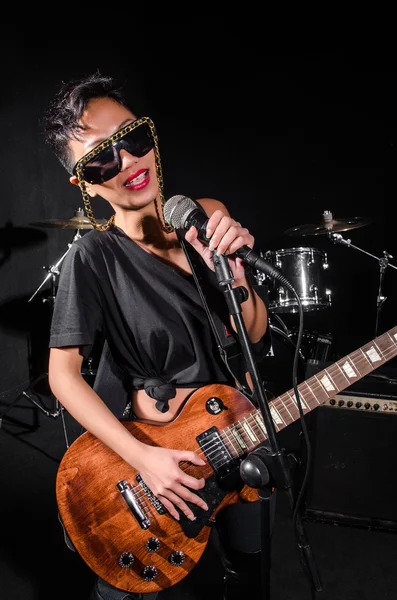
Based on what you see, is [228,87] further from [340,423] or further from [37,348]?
[340,423]

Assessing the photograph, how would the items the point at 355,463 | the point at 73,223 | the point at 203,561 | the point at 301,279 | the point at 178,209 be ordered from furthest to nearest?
the point at 301,279 < the point at 73,223 < the point at 355,463 < the point at 203,561 < the point at 178,209

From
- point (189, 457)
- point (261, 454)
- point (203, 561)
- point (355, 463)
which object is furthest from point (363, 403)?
point (261, 454)

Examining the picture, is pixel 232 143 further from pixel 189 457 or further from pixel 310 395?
pixel 189 457

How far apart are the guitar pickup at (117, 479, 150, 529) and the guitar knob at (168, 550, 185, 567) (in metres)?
0.13

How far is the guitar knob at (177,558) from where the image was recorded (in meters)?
1.60

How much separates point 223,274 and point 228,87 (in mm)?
4960

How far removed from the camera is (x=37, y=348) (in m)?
5.30

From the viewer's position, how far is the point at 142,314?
1746 mm

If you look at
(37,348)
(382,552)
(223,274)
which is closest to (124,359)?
(223,274)

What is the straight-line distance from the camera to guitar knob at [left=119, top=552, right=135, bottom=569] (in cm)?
157

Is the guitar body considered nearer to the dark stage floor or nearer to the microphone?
the microphone

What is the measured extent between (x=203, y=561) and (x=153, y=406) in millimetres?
1616

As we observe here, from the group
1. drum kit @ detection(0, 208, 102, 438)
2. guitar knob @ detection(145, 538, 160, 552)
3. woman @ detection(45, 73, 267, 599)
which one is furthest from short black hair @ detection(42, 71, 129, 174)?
drum kit @ detection(0, 208, 102, 438)

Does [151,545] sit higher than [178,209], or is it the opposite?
[178,209]
